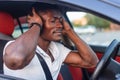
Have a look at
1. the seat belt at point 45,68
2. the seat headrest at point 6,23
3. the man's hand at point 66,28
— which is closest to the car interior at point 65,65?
the seat headrest at point 6,23

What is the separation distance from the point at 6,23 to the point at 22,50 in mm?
440

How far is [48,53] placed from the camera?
130 inches

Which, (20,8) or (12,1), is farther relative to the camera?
(20,8)

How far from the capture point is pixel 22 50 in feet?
9.14

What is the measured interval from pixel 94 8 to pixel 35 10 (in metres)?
0.75

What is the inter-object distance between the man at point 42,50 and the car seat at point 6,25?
204 mm

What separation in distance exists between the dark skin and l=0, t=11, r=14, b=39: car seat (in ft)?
0.66

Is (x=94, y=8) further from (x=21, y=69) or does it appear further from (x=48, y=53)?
(x=48, y=53)

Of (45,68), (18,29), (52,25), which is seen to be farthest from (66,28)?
(18,29)

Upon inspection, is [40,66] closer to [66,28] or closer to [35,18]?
[35,18]

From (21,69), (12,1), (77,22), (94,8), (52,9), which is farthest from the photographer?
(77,22)

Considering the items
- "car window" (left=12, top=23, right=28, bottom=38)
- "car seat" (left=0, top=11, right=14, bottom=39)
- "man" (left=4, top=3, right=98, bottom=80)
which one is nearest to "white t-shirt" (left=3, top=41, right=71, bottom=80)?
"man" (left=4, top=3, right=98, bottom=80)

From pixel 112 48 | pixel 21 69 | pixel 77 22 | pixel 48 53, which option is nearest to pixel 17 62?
pixel 21 69

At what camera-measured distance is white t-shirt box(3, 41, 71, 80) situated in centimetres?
285
